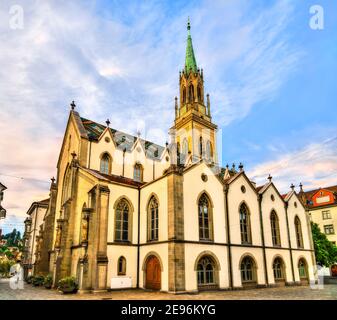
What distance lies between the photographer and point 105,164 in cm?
3170

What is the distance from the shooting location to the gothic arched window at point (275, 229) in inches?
1238

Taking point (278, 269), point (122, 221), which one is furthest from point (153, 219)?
point (278, 269)

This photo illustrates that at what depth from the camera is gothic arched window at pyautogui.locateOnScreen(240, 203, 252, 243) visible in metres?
27.8

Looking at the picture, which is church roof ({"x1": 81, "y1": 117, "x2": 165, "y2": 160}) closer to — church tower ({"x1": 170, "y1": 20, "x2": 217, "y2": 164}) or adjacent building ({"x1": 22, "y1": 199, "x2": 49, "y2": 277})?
church tower ({"x1": 170, "y1": 20, "x2": 217, "y2": 164})

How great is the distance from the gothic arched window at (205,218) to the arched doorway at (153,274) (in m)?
4.24

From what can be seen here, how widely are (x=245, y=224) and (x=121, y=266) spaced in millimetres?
Answer: 12794

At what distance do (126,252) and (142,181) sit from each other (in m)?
10.9

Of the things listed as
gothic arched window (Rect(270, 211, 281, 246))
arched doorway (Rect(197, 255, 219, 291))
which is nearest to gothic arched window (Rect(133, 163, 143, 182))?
arched doorway (Rect(197, 255, 219, 291))

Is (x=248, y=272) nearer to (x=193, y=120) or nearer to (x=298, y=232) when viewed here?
(x=298, y=232)

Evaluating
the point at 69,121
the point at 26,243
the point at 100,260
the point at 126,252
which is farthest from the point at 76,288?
the point at 26,243

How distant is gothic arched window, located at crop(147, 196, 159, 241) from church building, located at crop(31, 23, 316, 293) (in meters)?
0.09

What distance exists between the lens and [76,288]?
2153 centimetres
